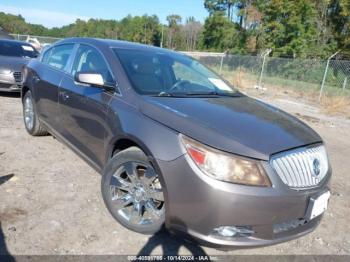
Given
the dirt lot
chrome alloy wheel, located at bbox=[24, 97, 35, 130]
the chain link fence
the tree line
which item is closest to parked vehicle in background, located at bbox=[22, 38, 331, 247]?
the dirt lot

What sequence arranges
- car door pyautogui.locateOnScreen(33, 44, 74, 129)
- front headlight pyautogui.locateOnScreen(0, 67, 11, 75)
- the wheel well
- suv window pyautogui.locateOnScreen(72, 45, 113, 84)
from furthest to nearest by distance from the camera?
1. front headlight pyautogui.locateOnScreen(0, 67, 11, 75)
2. car door pyautogui.locateOnScreen(33, 44, 74, 129)
3. suv window pyautogui.locateOnScreen(72, 45, 113, 84)
4. the wheel well

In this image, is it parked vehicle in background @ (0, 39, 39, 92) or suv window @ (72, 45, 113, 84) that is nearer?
suv window @ (72, 45, 113, 84)

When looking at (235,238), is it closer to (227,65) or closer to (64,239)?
(64,239)

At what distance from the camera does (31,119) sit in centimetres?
550

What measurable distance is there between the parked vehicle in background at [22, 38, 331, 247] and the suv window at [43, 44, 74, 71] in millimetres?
305

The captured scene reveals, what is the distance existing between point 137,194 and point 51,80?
7.41ft

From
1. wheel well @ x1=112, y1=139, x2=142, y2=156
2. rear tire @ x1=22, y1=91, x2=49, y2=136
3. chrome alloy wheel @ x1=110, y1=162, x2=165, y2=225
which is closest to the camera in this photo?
chrome alloy wheel @ x1=110, y1=162, x2=165, y2=225

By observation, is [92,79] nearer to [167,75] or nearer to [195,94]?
[167,75]

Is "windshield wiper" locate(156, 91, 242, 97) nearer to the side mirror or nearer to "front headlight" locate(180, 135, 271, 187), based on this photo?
the side mirror

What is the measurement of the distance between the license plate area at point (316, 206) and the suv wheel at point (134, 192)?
1097 mm

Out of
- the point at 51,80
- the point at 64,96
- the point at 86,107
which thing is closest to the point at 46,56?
the point at 51,80

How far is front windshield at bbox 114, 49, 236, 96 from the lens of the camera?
3.42 meters

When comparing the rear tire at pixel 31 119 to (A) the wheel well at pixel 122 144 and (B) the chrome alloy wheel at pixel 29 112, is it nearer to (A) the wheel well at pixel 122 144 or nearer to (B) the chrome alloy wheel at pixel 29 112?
(B) the chrome alloy wheel at pixel 29 112

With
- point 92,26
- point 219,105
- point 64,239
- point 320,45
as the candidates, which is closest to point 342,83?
point 320,45
